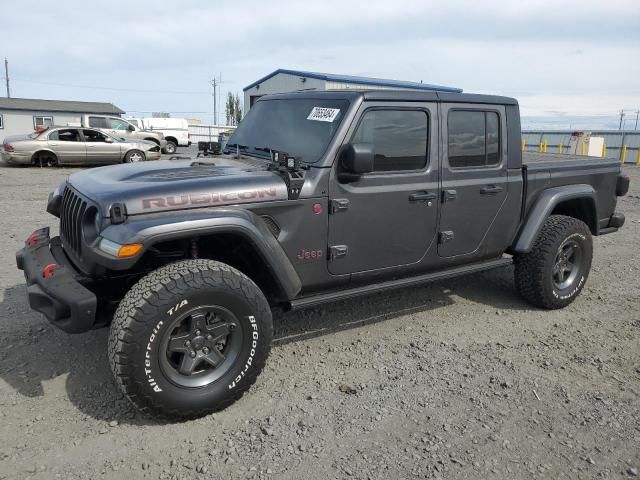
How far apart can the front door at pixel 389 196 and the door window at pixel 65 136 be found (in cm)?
1549

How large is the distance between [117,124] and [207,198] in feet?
64.5

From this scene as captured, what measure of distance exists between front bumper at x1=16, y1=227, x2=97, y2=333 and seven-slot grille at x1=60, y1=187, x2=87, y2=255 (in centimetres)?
16

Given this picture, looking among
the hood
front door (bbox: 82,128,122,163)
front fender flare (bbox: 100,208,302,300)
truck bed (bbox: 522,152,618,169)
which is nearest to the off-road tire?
truck bed (bbox: 522,152,618,169)

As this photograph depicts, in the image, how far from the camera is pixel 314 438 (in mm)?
2945

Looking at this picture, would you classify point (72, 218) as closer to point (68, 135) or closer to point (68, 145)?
point (68, 145)

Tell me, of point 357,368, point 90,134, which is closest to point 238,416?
point 357,368

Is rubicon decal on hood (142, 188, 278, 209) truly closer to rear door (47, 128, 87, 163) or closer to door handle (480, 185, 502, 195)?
door handle (480, 185, 502, 195)

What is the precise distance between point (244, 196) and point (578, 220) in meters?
3.48

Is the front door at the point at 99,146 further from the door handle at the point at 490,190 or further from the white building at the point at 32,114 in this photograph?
the white building at the point at 32,114

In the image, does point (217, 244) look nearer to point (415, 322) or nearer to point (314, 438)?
point (314, 438)

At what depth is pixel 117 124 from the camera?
20.8m

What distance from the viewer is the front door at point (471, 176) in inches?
164

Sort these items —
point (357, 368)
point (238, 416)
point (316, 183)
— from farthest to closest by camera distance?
point (357, 368) < point (316, 183) < point (238, 416)

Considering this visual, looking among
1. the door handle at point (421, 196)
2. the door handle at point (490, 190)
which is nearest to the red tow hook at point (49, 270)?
the door handle at point (421, 196)
